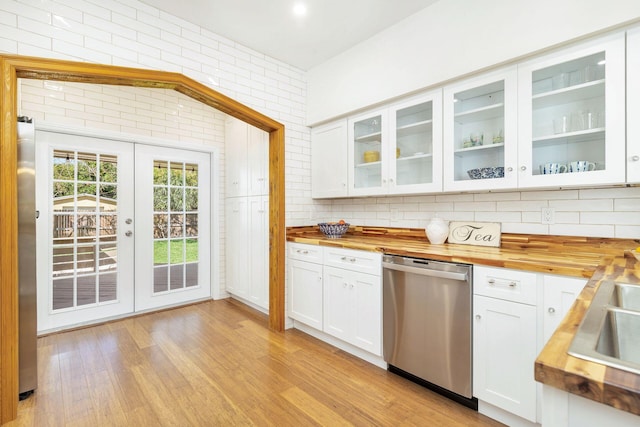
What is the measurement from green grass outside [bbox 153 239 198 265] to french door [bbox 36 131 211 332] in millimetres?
11

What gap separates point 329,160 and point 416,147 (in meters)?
0.98

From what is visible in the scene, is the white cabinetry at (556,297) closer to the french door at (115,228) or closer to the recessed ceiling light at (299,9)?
the recessed ceiling light at (299,9)

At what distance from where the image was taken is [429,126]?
2449mm

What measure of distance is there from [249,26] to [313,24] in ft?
1.82

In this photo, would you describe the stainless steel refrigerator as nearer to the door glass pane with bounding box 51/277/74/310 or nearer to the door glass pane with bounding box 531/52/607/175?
the door glass pane with bounding box 51/277/74/310

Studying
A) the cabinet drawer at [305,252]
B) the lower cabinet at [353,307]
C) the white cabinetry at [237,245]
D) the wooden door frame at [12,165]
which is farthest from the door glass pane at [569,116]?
the white cabinetry at [237,245]

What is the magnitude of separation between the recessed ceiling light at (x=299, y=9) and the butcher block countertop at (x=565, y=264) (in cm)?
188

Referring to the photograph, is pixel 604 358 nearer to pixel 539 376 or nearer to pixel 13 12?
pixel 539 376

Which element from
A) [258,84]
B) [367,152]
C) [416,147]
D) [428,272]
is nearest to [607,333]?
[428,272]

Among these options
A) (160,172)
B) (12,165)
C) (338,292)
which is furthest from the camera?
(160,172)

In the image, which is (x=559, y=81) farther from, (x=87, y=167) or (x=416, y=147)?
(x=87, y=167)

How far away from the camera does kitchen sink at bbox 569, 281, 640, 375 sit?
579 millimetres

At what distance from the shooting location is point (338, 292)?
2.67m

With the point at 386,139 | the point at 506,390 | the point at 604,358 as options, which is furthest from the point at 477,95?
the point at 604,358
